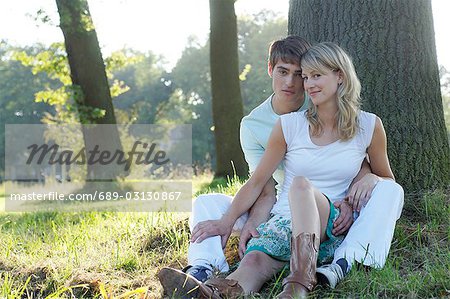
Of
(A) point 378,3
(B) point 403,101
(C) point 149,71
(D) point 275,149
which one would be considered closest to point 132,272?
(D) point 275,149

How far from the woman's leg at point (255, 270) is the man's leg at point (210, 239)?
0.20 metres

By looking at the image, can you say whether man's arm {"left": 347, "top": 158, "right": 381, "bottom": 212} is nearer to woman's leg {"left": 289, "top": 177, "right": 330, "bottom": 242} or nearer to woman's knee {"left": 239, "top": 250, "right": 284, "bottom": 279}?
woman's leg {"left": 289, "top": 177, "right": 330, "bottom": 242}

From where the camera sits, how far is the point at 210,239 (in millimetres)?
3803

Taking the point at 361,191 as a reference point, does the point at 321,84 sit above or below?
above

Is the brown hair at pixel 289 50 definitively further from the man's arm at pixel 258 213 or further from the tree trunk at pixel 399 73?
the tree trunk at pixel 399 73

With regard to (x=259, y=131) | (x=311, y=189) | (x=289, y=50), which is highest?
(x=289, y=50)

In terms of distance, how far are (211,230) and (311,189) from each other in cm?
73

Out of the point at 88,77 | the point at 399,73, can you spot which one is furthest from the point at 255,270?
the point at 88,77

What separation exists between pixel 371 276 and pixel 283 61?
1.37 meters

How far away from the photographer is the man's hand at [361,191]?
12.0 feet

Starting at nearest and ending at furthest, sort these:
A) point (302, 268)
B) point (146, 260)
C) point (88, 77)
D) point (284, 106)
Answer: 1. point (302, 268)
2. point (284, 106)
3. point (146, 260)
4. point (88, 77)

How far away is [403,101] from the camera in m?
4.77

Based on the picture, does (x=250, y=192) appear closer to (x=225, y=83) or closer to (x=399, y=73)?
(x=399, y=73)

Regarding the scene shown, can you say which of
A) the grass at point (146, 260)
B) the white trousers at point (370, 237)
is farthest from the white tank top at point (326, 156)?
the grass at point (146, 260)
